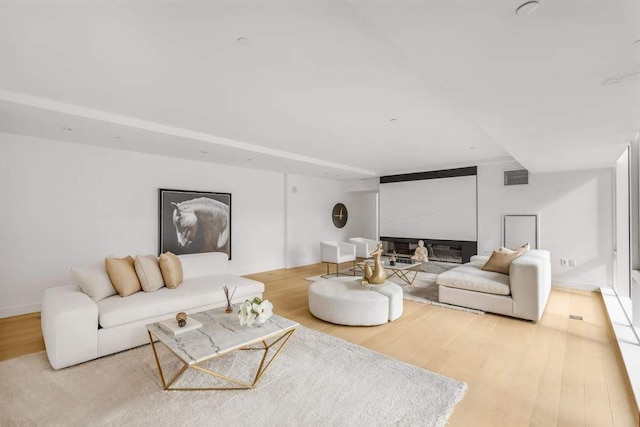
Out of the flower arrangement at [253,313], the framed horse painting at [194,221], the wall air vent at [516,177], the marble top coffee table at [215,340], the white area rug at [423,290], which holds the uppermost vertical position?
the wall air vent at [516,177]

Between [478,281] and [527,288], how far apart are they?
54cm

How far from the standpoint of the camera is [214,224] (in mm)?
5668

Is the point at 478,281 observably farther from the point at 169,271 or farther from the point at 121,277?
the point at 121,277

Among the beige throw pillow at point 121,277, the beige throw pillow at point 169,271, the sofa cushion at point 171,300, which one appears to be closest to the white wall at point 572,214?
the sofa cushion at point 171,300

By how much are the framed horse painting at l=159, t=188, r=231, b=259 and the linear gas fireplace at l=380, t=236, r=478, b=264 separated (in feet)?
13.0

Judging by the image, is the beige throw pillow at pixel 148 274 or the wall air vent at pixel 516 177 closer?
the beige throw pillow at pixel 148 274

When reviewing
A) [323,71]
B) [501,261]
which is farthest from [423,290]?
[323,71]

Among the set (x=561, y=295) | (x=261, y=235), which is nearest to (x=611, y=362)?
(x=561, y=295)

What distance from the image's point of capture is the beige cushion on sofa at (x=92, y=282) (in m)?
2.88

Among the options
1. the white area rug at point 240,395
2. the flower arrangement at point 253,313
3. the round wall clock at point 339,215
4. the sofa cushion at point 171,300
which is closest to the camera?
the white area rug at point 240,395

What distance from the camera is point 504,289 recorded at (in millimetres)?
3688

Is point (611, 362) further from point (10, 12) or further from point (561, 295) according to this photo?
point (10, 12)

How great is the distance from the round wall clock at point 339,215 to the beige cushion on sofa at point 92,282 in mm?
5980

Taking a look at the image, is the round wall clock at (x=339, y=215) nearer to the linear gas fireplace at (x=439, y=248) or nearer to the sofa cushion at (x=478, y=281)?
the linear gas fireplace at (x=439, y=248)
